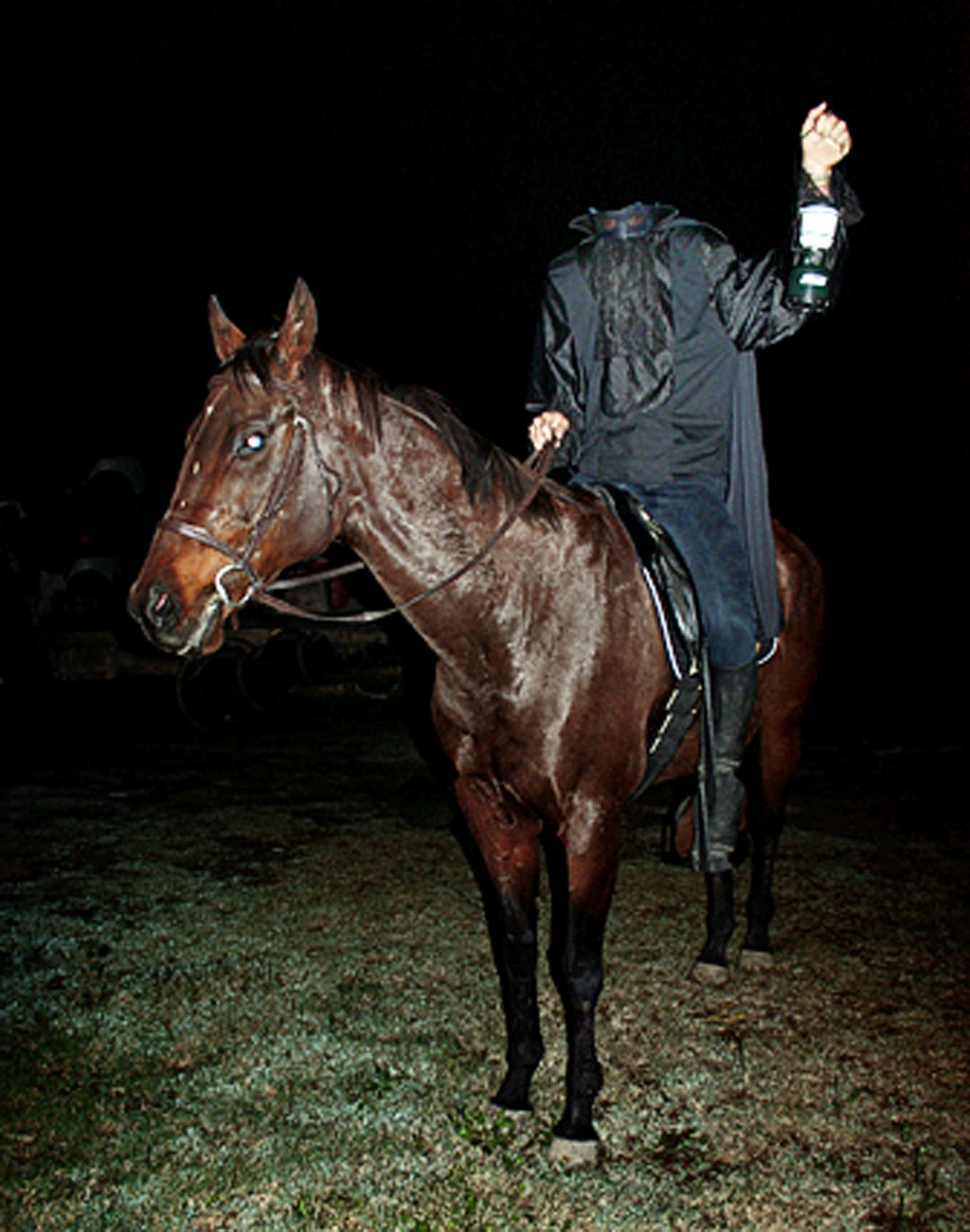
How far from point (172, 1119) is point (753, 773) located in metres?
3.08

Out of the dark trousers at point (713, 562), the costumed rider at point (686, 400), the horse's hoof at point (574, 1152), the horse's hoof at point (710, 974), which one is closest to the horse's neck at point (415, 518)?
the costumed rider at point (686, 400)

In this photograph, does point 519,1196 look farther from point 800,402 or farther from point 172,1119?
point 800,402

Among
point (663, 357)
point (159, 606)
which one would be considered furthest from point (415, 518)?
point (663, 357)

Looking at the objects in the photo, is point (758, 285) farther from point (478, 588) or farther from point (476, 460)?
point (478, 588)

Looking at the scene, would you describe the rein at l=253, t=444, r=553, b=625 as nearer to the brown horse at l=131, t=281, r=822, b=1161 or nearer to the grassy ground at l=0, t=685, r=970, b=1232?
the brown horse at l=131, t=281, r=822, b=1161

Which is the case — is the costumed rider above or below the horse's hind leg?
above

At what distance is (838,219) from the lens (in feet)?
9.08

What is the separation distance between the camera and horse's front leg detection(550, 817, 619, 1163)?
2766 millimetres

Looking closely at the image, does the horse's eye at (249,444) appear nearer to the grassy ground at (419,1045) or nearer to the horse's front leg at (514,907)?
the horse's front leg at (514,907)

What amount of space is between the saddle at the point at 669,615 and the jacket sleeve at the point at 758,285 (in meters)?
0.71

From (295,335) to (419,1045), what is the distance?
263cm

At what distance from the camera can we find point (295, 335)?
8.17 ft

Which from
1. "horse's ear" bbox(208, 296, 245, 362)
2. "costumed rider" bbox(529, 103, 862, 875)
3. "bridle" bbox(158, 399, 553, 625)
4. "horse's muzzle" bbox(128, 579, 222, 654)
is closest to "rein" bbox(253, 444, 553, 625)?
"bridle" bbox(158, 399, 553, 625)

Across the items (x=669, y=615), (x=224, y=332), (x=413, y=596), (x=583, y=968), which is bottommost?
(x=583, y=968)
